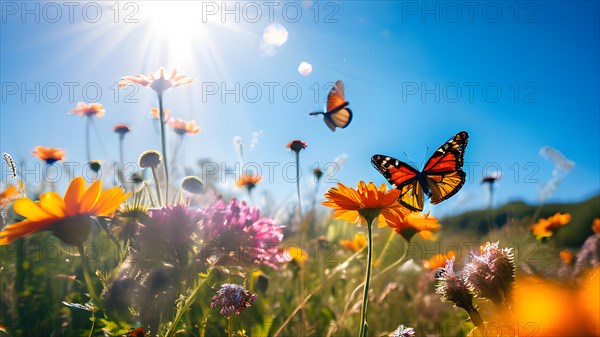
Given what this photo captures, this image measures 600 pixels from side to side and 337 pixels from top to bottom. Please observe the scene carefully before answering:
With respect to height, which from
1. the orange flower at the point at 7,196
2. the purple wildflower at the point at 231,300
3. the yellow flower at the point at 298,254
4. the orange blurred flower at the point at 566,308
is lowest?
the yellow flower at the point at 298,254

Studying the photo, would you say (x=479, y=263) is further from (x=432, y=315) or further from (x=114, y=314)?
(x=432, y=315)

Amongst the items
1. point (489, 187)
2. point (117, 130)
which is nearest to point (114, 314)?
point (117, 130)

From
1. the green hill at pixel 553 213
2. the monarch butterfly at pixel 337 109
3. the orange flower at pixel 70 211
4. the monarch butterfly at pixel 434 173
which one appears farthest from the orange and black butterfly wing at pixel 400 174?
the green hill at pixel 553 213

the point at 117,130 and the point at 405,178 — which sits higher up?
the point at 117,130

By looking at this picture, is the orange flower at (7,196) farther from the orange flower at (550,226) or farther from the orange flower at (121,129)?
the orange flower at (550,226)

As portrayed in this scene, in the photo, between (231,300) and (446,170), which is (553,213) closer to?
(446,170)
